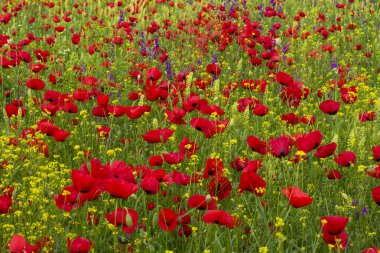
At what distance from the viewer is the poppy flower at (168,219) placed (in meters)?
1.89

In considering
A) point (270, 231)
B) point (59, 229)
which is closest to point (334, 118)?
point (270, 231)

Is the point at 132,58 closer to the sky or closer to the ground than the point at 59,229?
closer to the ground

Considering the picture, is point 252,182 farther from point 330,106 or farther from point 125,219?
point 330,106

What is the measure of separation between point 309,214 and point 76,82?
230 cm

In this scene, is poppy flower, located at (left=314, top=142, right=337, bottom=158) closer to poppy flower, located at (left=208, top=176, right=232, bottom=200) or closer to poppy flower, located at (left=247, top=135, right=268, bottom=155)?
poppy flower, located at (left=247, top=135, right=268, bottom=155)

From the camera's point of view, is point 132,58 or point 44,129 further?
point 132,58

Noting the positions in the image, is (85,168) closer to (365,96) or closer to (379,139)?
(379,139)

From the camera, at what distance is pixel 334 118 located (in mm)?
3398

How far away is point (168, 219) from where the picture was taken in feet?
6.27

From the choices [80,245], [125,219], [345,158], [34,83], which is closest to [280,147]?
[345,158]

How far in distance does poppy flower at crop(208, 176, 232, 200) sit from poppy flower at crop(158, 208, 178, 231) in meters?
0.29

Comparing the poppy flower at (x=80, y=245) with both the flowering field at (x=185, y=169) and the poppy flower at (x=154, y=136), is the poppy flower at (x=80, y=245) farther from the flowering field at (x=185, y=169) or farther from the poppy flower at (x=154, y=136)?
the poppy flower at (x=154, y=136)

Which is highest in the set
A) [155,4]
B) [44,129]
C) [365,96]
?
[44,129]

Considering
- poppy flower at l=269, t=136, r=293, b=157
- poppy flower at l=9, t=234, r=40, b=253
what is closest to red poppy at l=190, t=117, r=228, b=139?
poppy flower at l=269, t=136, r=293, b=157
